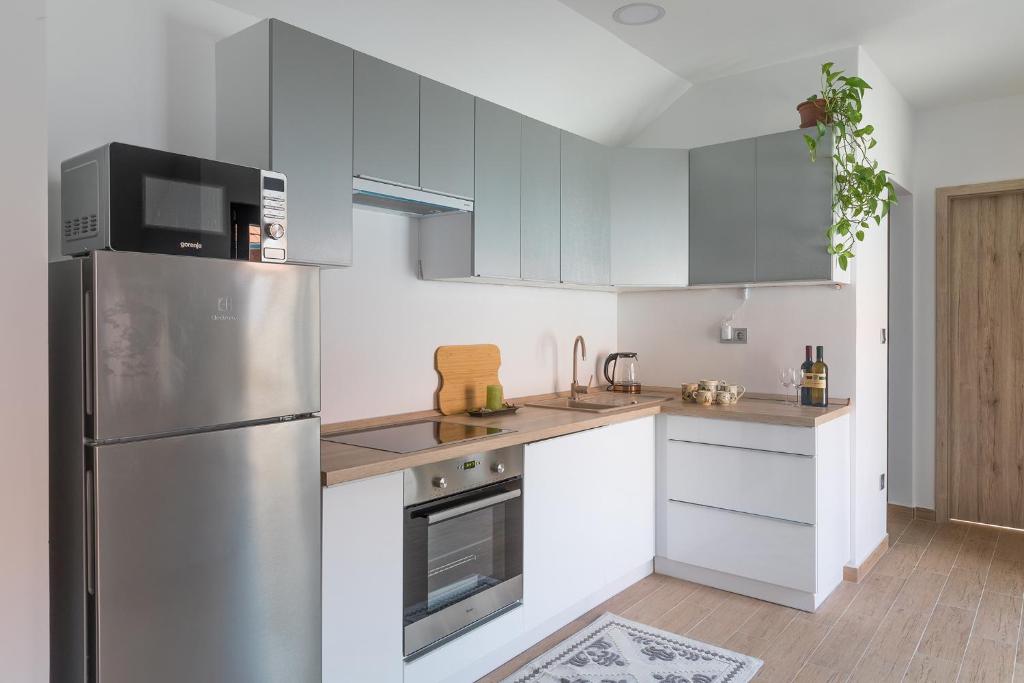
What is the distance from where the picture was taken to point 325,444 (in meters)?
2.35

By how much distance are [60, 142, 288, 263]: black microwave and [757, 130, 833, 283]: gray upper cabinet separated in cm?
250

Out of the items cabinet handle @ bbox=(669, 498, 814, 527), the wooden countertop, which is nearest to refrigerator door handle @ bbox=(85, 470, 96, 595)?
the wooden countertop

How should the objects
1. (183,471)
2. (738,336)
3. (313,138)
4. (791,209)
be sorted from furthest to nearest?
(738,336), (791,209), (313,138), (183,471)

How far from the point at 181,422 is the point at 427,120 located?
145 centimetres

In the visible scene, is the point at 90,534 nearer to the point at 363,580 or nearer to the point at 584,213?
the point at 363,580

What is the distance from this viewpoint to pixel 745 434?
3207mm

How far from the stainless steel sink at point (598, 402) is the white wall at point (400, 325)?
16 centimetres

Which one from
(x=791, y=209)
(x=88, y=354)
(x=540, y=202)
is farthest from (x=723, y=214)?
(x=88, y=354)

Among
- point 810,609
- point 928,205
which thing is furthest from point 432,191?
point 928,205

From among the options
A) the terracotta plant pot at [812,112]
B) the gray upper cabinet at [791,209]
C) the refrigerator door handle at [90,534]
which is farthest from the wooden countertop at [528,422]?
the terracotta plant pot at [812,112]

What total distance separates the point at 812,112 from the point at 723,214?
0.62 metres

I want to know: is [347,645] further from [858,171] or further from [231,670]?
[858,171]

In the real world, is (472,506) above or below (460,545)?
above

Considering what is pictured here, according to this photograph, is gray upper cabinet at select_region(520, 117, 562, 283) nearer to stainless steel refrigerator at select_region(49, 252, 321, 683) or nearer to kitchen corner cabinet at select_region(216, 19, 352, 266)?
kitchen corner cabinet at select_region(216, 19, 352, 266)
